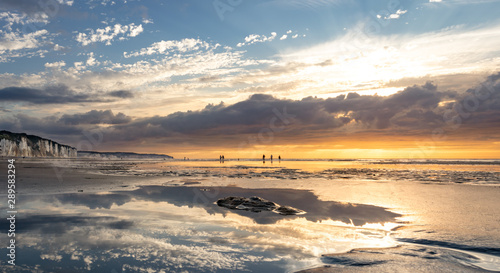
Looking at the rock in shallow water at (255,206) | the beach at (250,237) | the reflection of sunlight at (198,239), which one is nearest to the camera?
the beach at (250,237)

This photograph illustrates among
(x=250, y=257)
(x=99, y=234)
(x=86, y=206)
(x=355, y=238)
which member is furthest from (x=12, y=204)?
(x=355, y=238)

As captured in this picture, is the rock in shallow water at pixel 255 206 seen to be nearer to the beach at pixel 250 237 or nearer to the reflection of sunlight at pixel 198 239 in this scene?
the beach at pixel 250 237

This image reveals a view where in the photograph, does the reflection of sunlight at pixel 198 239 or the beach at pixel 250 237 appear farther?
the reflection of sunlight at pixel 198 239

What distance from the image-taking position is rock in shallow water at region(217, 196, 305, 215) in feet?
44.3

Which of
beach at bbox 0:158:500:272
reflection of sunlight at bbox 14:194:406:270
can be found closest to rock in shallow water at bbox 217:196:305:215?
beach at bbox 0:158:500:272

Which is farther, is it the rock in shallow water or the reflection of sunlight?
the rock in shallow water

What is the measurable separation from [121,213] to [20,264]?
19.9 feet

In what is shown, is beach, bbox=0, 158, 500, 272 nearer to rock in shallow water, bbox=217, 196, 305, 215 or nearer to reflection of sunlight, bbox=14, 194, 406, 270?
reflection of sunlight, bbox=14, 194, 406, 270

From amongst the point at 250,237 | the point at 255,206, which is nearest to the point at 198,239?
the point at 250,237

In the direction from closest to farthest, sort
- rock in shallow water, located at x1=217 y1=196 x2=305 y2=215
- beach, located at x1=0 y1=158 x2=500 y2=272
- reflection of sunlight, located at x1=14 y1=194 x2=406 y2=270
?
beach, located at x1=0 y1=158 x2=500 y2=272 < reflection of sunlight, located at x1=14 y1=194 x2=406 y2=270 < rock in shallow water, located at x1=217 y1=196 x2=305 y2=215

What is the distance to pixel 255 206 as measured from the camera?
562 inches

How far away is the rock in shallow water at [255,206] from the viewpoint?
1351 centimetres

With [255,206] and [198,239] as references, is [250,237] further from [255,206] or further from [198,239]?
[255,206]

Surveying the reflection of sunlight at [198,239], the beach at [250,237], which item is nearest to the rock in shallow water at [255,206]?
the beach at [250,237]
